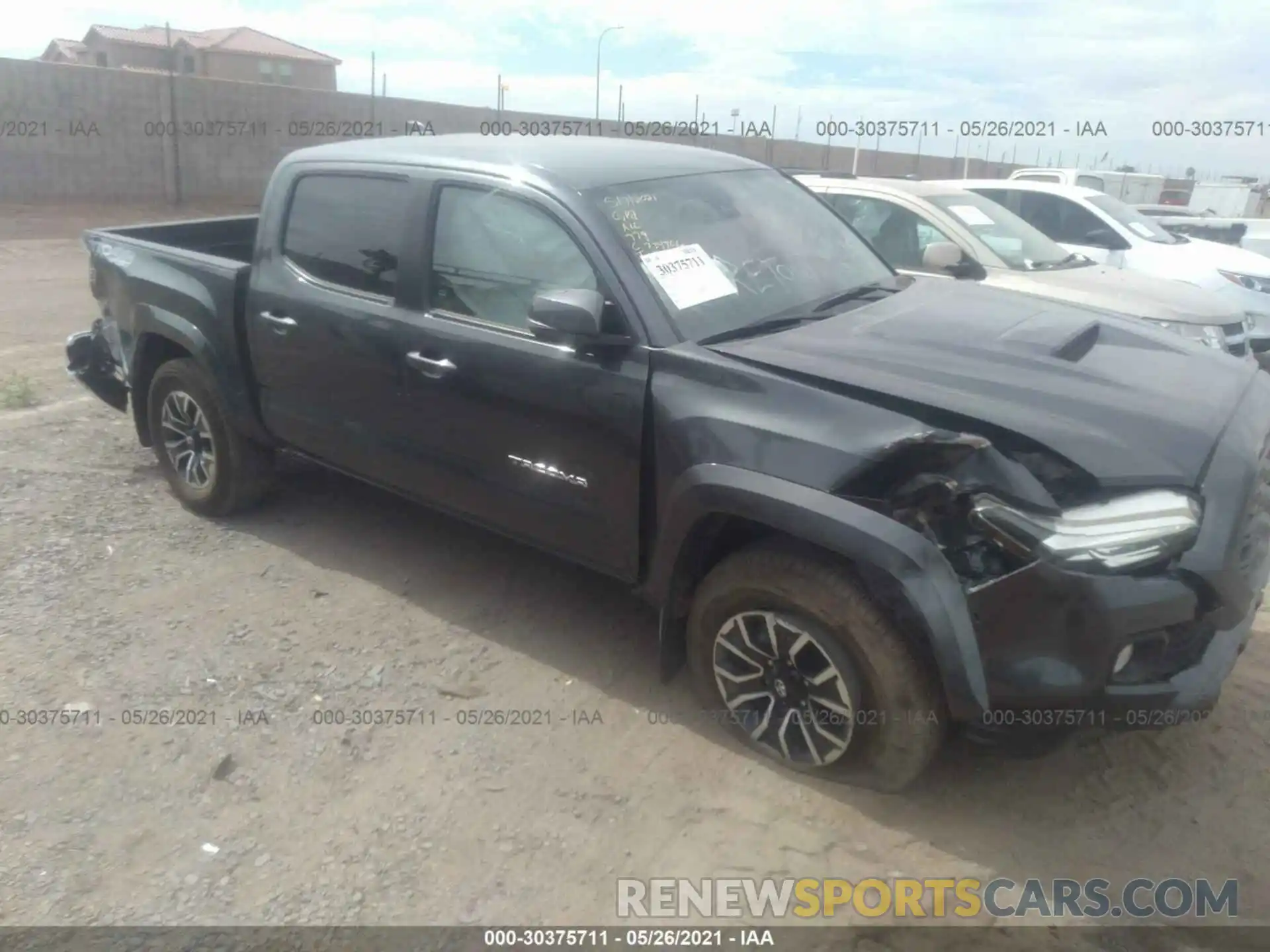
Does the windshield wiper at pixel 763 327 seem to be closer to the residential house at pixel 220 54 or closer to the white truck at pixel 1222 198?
the white truck at pixel 1222 198

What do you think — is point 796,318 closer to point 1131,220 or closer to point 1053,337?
point 1053,337

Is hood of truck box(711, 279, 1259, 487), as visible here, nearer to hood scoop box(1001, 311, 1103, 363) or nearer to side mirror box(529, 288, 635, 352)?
hood scoop box(1001, 311, 1103, 363)

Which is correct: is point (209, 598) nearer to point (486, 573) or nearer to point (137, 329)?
point (486, 573)

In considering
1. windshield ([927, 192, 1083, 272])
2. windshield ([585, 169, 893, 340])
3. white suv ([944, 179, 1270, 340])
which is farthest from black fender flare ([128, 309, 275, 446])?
white suv ([944, 179, 1270, 340])

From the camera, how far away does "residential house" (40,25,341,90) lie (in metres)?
43.3

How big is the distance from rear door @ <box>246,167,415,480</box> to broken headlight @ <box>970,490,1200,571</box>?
227cm

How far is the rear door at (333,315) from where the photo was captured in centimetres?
383

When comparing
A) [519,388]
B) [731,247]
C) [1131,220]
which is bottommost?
[519,388]

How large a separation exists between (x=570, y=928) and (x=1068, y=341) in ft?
7.67

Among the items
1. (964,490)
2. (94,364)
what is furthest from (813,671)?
(94,364)

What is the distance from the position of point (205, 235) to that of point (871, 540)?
4.60m

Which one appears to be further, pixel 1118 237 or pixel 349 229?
pixel 1118 237

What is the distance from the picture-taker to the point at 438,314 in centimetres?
365

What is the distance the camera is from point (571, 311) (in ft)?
9.96
